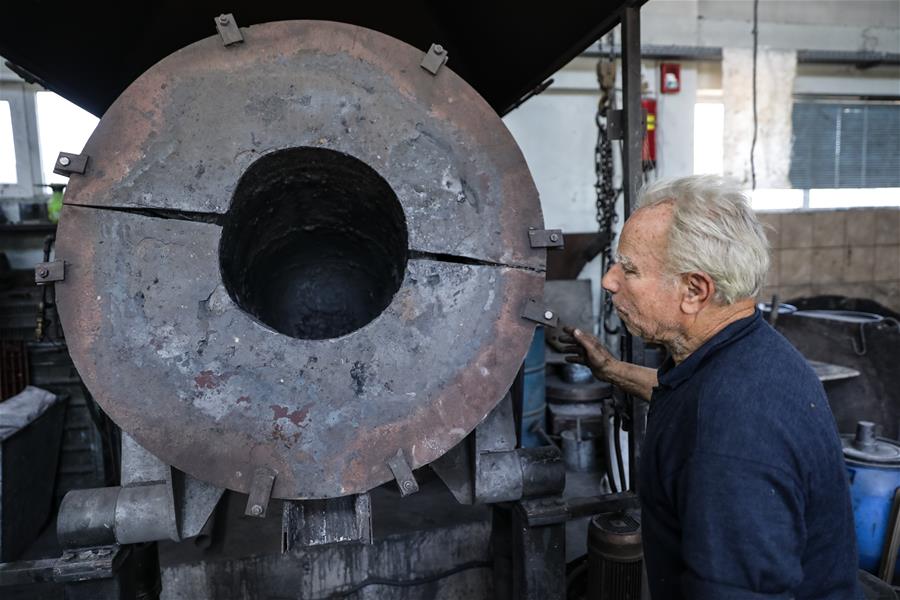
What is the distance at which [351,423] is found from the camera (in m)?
1.34

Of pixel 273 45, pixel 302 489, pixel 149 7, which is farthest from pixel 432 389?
pixel 149 7

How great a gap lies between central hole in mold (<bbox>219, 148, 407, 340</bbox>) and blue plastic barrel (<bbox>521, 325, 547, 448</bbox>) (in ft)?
6.28

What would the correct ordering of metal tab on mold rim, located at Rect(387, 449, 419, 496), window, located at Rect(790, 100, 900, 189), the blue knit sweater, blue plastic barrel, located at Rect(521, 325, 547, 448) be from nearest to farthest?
the blue knit sweater
metal tab on mold rim, located at Rect(387, 449, 419, 496)
blue plastic barrel, located at Rect(521, 325, 547, 448)
window, located at Rect(790, 100, 900, 189)

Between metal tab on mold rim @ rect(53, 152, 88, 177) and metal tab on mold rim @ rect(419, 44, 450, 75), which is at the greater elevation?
metal tab on mold rim @ rect(419, 44, 450, 75)

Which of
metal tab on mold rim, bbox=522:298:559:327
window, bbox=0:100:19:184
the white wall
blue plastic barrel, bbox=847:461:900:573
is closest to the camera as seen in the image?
metal tab on mold rim, bbox=522:298:559:327

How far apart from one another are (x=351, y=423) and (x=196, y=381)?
0.33m

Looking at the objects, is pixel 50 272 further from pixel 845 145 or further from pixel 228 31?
pixel 845 145

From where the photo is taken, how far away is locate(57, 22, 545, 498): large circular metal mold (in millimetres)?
1297

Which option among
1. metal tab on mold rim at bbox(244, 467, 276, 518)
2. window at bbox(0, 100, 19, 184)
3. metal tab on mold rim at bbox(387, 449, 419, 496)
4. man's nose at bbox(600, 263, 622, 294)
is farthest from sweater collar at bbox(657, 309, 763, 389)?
window at bbox(0, 100, 19, 184)

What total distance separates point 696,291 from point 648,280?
9 centimetres

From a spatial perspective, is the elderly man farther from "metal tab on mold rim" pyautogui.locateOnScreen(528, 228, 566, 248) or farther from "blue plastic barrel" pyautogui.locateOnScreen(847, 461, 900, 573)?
"blue plastic barrel" pyautogui.locateOnScreen(847, 461, 900, 573)

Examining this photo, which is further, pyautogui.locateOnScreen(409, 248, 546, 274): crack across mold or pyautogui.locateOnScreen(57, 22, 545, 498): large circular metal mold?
pyautogui.locateOnScreen(409, 248, 546, 274): crack across mold

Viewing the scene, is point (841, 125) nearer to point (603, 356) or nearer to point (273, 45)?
point (603, 356)

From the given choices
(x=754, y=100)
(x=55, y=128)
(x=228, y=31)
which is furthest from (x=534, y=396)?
(x=55, y=128)
